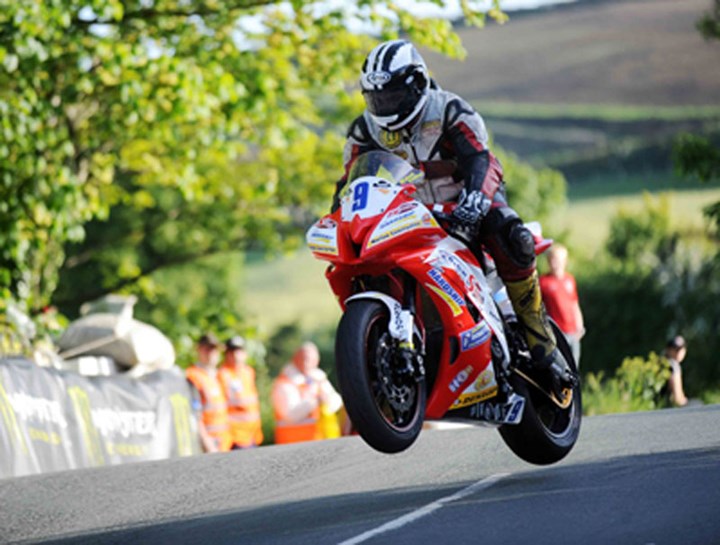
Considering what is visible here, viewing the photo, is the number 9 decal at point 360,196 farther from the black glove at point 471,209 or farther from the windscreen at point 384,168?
the black glove at point 471,209

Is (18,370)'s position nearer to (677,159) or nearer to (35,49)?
(35,49)

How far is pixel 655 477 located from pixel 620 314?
38972 mm

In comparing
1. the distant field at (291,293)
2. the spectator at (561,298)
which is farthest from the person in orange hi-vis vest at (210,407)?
the distant field at (291,293)

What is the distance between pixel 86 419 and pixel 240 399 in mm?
2382

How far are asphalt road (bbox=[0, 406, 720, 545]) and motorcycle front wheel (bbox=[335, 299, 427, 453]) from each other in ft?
1.24

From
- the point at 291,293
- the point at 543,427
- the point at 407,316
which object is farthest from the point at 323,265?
the point at 407,316

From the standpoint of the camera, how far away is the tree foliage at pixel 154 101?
16.5 m

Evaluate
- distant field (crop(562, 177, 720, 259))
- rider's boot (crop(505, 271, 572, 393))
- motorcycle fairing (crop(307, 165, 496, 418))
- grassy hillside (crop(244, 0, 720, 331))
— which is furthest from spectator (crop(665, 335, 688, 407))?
grassy hillside (crop(244, 0, 720, 331))

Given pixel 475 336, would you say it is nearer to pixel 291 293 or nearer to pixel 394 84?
pixel 394 84

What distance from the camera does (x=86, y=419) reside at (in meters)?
10.9

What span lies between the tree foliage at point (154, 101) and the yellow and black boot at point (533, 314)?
929 cm

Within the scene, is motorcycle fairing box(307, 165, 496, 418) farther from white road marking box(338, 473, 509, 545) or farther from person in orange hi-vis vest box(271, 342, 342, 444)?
person in orange hi-vis vest box(271, 342, 342, 444)

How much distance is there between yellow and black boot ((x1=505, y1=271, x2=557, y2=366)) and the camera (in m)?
7.27

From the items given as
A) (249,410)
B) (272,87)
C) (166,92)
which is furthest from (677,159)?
(249,410)
